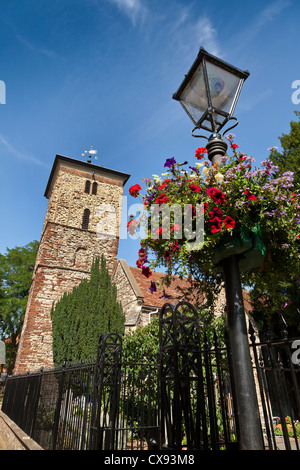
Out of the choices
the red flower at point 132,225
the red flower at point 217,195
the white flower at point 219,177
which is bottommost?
Answer: the red flower at point 217,195

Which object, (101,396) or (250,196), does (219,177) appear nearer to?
(250,196)

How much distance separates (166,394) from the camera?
9.21ft

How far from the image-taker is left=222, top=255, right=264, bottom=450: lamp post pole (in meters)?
1.83

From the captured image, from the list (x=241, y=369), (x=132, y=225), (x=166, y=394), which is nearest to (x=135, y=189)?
(x=132, y=225)

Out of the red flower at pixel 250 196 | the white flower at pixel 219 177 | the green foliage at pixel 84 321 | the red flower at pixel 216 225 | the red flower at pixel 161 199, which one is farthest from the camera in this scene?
the green foliage at pixel 84 321

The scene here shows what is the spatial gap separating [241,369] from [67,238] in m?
19.7

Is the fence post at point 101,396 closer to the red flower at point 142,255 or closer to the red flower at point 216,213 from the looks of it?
the red flower at point 142,255

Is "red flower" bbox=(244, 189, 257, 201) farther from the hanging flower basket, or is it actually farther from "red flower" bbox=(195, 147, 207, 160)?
"red flower" bbox=(195, 147, 207, 160)

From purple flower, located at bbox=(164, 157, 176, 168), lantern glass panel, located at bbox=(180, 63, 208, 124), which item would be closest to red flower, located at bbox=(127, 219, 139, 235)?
purple flower, located at bbox=(164, 157, 176, 168)

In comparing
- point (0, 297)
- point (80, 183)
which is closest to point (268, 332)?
point (80, 183)

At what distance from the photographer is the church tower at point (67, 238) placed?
17000 mm

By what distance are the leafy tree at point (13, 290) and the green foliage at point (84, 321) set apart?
11.5 m

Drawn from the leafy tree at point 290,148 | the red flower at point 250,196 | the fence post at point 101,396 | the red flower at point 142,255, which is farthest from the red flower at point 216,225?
the leafy tree at point 290,148

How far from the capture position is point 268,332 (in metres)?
2.34
